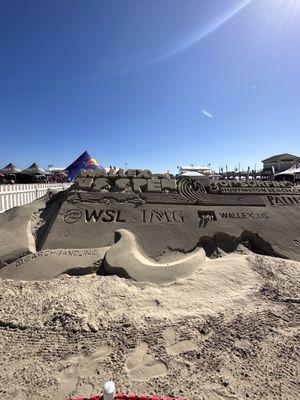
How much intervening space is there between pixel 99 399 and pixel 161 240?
8.29ft

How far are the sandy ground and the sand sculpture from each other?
30 centimetres

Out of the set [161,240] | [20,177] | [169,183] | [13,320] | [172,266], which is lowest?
[13,320]

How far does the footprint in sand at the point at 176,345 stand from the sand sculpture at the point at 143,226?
35.1 inches

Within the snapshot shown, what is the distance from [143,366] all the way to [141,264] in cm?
144

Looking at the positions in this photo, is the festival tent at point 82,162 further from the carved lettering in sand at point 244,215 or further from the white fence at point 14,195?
the carved lettering in sand at point 244,215

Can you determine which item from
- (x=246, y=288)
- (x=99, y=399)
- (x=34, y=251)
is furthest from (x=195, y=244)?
(x=99, y=399)

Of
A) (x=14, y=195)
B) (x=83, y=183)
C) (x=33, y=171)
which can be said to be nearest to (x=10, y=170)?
(x=33, y=171)

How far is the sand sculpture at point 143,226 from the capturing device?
3369 millimetres

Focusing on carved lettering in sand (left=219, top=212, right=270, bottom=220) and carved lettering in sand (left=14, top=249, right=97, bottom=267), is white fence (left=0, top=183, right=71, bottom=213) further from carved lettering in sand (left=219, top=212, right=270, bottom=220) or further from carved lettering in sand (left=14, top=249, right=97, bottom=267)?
carved lettering in sand (left=219, top=212, right=270, bottom=220)

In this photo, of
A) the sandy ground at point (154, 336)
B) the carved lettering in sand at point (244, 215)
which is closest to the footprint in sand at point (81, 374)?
the sandy ground at point (154, 336)

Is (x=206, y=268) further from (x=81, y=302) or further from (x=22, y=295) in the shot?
(x=22, y=295)

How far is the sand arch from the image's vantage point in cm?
317

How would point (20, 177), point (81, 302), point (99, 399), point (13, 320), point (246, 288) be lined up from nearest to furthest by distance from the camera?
point (99, 399), point (13, 320), point (81, 302), point (246, 288), point (20, 177)

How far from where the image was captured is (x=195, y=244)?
390 cm
